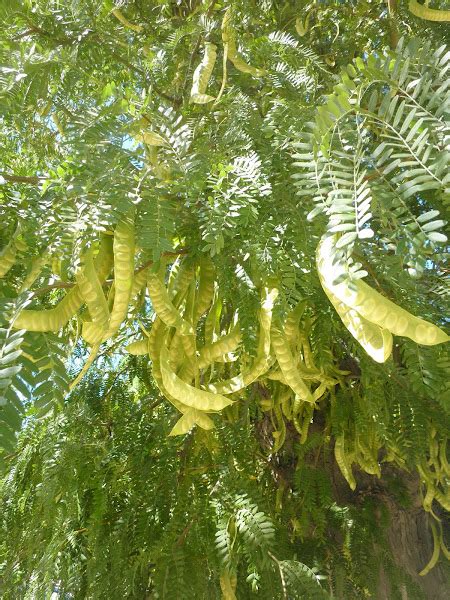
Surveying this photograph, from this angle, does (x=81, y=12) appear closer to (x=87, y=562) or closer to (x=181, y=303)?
(x=181, y=303)

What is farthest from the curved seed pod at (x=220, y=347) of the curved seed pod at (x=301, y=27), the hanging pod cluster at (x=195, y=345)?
the curved seed pod at (x=301, y=27)

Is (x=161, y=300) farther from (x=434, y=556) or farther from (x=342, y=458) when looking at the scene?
(x=434, y=556)

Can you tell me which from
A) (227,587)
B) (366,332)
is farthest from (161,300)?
(227,587)

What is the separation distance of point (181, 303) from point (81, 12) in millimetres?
1008

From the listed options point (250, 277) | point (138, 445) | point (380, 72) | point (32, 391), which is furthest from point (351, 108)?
point (138, 445)

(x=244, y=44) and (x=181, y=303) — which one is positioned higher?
(x=244, y=44)

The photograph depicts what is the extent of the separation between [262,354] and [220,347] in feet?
0.43

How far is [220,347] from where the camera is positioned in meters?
1.28

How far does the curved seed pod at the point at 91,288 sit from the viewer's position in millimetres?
1020

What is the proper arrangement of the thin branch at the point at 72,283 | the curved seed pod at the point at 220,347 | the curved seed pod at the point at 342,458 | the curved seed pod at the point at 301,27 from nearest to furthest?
the thin branch at the point at 72,283 < the curved seed pod at the point at 220,347 < the curved seed pod at the point at 342,458 < the curved seed pod at the point at 301,27

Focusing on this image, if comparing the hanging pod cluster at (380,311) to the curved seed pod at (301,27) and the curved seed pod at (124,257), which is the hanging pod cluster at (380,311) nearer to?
the curved seed pod at (124,257)

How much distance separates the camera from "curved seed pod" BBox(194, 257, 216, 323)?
50.1 inches

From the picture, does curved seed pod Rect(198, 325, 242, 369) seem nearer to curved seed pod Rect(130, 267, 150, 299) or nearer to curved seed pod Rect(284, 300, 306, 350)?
curved seed pod Rect(284, 300, 306, 350)

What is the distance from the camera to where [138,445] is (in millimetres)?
2018
